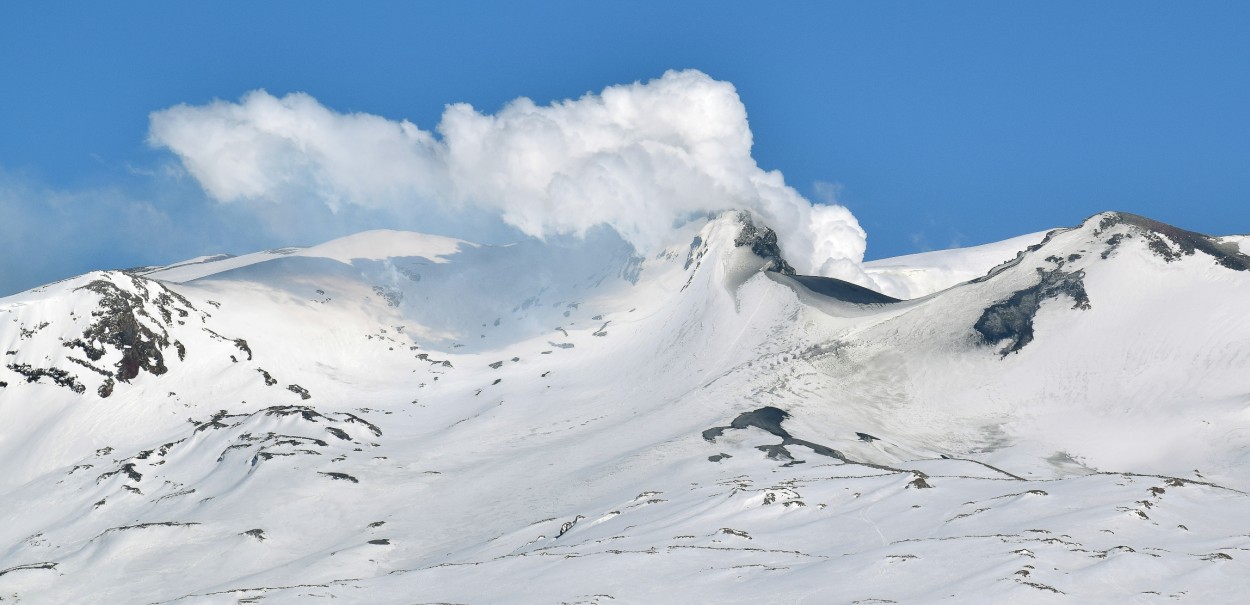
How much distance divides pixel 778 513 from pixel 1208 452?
82139mm

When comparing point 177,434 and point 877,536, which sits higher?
point 177,434

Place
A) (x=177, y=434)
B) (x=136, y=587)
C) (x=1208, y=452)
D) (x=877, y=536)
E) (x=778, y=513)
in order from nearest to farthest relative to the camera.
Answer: (x=877, y=536), (x=778, y=513), (x=136, y=587), (x=1208, y=452), (x=177, y=434)

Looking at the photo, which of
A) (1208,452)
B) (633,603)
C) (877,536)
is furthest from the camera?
(1208,452)

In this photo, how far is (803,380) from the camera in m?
194

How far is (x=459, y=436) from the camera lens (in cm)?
18988

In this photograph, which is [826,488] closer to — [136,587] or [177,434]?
[136,587]

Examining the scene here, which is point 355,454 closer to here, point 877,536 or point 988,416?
point 988,416

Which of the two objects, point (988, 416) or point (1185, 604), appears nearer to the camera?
point (1185, 604)

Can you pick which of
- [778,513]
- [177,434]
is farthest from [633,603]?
[177,434]

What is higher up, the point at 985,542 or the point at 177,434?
the point at 177,434

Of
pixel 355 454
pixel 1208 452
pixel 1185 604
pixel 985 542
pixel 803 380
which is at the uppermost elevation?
pixel 803 380

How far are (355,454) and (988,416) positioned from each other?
96870 mm

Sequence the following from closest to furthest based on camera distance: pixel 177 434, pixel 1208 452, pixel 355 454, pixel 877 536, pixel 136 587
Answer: pixel 877 536 < pixel 136 587 < pixel 1208 452 < pixel 355 454 < pixel 177 434

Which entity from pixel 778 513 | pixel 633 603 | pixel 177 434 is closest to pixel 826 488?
pixel 778 513
